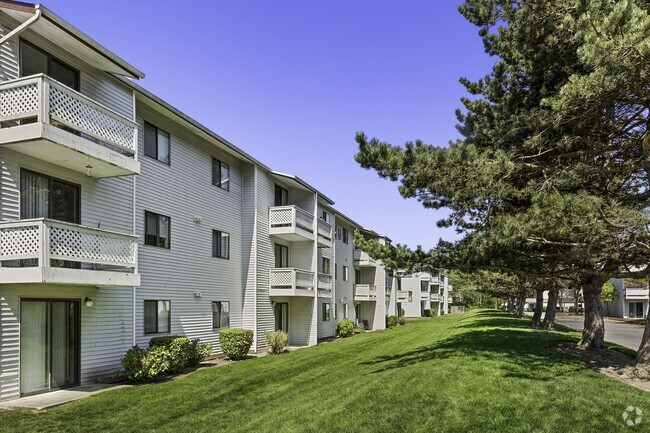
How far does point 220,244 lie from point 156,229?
462 centimetres

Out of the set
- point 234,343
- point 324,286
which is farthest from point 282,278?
point 234,343

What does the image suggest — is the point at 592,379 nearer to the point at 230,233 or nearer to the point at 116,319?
the point at 116,319

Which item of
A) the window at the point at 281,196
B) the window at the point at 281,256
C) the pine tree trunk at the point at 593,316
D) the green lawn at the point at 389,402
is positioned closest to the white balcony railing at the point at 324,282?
the window at the point at 281,256

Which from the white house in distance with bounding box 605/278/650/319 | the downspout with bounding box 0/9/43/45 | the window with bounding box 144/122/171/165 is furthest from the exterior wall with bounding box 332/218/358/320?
the white house in distance with bounding box 605/278/650/319

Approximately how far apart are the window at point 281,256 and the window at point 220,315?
5024 mm

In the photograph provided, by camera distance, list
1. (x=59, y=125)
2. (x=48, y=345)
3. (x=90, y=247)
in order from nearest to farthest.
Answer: (x=90, y=247)
(x=48, y=345)
(x=59, y=125)

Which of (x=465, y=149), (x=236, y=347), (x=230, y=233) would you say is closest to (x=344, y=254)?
(x=230, y=233)

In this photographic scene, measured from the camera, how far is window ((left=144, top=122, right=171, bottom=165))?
17109 mm

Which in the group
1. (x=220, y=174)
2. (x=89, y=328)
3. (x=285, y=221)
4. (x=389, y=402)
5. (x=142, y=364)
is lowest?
(x=142, y=364)

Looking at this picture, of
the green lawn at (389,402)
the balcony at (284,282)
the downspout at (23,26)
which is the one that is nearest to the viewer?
the green lawn at (389,402)

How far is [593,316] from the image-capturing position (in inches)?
670

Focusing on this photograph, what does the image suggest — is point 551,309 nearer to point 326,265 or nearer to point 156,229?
point 326,265

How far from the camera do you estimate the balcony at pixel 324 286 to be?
2818 cm

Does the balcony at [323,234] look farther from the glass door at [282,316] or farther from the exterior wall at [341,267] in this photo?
the exterior wall at [341,267]
